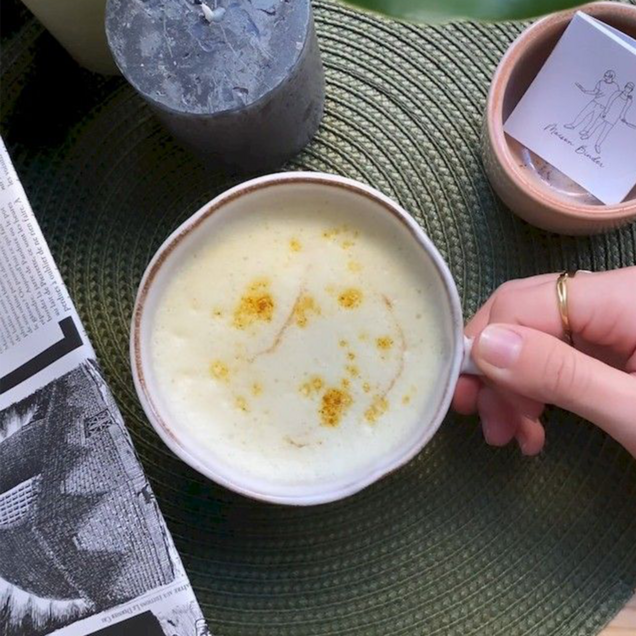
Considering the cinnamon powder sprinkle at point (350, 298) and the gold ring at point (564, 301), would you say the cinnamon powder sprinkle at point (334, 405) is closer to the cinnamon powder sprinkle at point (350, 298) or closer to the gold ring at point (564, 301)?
the cinnamon powder sprinkle at point (350, 298)

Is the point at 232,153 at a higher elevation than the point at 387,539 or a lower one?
higher

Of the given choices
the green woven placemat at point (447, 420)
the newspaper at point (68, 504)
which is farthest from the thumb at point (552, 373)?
the newspaper at point (68, 504)

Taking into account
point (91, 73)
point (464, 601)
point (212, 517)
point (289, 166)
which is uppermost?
point (91, 73)

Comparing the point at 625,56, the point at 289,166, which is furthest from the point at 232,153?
the point at 625,56

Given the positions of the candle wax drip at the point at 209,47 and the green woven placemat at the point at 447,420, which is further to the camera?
the green woven placemat at the point at 447,420

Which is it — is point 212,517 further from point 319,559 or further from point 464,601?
point 464,601
